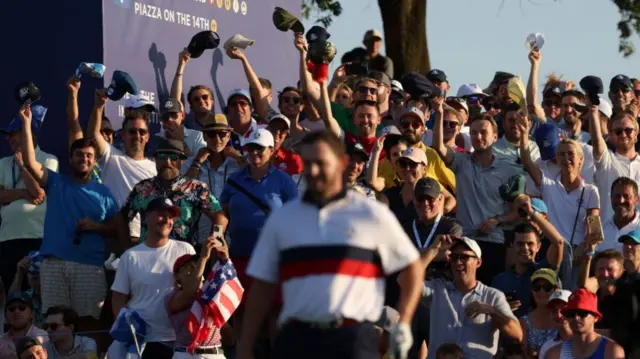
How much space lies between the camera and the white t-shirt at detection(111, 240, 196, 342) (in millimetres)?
12500

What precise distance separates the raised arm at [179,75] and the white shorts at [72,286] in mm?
2604

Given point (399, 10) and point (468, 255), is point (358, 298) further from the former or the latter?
point (399, 10)

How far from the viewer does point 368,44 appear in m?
19.7

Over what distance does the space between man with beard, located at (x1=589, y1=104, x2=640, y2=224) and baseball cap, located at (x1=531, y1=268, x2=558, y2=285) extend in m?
1.69

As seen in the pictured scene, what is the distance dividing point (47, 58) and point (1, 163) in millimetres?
1228

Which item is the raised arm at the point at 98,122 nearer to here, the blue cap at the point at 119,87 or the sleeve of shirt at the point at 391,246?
the blue cap at the point at 119,87

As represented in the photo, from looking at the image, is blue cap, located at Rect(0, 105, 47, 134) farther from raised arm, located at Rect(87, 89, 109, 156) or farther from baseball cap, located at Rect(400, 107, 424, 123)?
baseball cap, located at Rect(400, 107, 424, 123)

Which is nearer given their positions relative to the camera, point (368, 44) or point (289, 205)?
point (289, 205)

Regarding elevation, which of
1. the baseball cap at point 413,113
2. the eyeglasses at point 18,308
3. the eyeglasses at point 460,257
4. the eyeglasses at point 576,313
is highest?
the baseball cap at point 413,113

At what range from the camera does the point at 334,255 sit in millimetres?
8055

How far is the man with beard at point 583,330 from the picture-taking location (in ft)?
38.6

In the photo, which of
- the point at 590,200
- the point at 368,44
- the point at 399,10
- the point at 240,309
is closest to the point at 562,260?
the point at 590,200

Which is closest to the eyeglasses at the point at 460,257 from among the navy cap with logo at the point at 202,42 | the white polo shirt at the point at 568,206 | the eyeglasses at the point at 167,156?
the white polo shirt at the point at 568,206

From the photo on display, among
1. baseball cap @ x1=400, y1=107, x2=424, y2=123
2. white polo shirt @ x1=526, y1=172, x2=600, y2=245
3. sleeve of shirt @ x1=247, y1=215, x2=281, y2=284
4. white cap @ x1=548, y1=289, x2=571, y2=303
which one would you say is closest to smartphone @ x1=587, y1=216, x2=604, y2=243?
white polo shirt @ x1=526, y1=172, x2=600, y2=245
